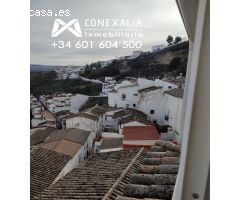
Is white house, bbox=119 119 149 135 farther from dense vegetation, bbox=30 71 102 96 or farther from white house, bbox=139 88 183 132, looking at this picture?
dense vegetation, bbox=30 71 102 96

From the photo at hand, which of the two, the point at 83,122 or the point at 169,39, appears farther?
the point at 83,122

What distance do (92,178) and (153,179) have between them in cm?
79

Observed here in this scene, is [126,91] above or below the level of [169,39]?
below

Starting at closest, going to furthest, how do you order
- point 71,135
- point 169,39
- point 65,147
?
1. point 169,39
2. point 71,135
3. point 65,147

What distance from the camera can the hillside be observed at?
5.78 feet

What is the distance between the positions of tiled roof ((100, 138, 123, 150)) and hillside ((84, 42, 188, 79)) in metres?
0.52

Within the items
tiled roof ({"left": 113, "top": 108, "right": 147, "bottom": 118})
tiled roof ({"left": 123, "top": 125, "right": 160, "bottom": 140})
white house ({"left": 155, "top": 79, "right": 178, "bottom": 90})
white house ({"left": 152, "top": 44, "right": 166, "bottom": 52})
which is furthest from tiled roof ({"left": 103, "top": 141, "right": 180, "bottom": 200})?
white house ({"left": 152, "top": 44, "right": 166, "bottom": 52})

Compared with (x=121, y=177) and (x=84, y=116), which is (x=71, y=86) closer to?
(x=84, y=116)

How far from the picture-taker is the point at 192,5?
0.80 m

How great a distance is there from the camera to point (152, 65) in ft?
6.27

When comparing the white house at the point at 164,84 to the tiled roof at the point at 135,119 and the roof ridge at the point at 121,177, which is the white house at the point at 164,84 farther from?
the roof ridge at the point at 121,177

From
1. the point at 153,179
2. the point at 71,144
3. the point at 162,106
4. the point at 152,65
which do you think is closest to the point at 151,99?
the point at 162,106
